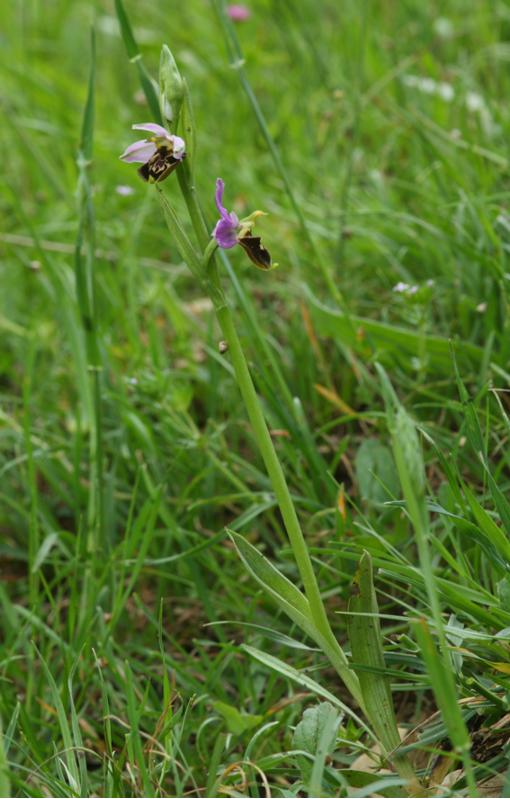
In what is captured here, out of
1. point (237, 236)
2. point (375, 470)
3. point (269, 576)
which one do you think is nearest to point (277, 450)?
point (375, 470)

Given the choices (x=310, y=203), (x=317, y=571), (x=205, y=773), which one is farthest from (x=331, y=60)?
(x=205, y=773)

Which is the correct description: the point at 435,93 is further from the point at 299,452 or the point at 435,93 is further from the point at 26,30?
the point at 26,30

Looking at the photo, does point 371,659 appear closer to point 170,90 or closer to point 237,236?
point 237,236

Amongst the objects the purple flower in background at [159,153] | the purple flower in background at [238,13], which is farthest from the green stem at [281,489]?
the purple flower in background at [238,13]

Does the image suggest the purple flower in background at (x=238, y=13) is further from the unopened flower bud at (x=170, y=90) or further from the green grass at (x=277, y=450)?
the unopened flower bud at (x=170, y=90)

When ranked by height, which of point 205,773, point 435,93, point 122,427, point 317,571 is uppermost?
point 435,93

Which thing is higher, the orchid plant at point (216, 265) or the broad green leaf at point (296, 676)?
the orchid plant at point (216, 265)

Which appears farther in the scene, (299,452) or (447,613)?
(299,452)
